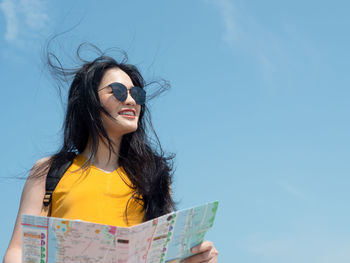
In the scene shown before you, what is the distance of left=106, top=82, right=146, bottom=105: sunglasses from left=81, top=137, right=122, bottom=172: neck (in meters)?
0.43

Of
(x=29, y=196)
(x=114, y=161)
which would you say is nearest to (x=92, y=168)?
(x=114, y=161)

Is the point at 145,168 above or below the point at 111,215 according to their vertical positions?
above

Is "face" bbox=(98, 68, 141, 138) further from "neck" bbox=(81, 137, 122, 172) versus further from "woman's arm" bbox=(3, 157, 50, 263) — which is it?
"woman's arm" bbox=(3, 157, 50, 263)

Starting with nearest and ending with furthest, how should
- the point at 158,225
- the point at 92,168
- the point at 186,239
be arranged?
the point at 158,225 < the point at 186,239 < the point at 92,168

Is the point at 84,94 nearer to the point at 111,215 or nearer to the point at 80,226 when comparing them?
the point at 111,215

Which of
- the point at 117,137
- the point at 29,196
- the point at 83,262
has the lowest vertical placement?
the point at 83,262

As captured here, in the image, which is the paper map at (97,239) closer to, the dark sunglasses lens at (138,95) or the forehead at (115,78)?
the dark sunglasses lens at (138,95)

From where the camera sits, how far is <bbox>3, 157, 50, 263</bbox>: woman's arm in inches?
146

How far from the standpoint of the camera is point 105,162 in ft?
14.3

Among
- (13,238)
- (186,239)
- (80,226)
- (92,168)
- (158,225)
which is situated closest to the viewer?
(80,226)

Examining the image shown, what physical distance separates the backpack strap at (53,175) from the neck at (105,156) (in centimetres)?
21

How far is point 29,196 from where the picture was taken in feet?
12.9

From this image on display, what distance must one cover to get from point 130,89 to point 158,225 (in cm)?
182

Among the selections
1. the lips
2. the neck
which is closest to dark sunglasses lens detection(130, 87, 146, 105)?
the lips
